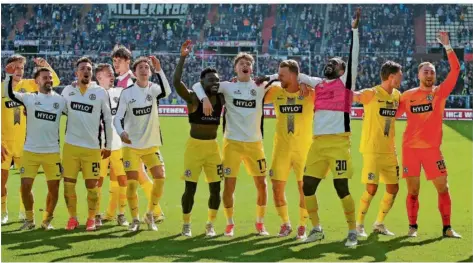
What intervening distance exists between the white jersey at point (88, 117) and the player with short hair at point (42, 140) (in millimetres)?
175

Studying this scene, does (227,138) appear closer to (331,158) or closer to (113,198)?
(331,158)

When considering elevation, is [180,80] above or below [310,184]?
above

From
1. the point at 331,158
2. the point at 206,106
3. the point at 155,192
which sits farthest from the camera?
the point at 155,192

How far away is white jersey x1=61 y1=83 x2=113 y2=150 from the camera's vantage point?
10266 mm

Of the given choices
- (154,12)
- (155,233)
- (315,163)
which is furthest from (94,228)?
(154,12)

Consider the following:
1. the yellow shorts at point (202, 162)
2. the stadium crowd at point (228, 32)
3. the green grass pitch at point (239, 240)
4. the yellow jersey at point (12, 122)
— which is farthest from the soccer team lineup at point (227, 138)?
the stadium crowd at point (228, 32)

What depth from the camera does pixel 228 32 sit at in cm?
4491

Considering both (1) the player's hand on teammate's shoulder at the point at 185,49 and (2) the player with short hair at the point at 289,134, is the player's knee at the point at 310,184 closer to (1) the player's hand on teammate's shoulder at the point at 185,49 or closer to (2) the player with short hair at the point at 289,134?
(2) the player with short hair at the point at 289,134

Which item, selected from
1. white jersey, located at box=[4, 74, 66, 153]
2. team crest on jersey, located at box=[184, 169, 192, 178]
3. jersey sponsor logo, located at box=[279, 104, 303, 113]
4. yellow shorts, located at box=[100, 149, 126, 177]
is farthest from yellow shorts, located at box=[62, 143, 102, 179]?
jersey sponsor logo, located at box=[279, 104, 303, 113]

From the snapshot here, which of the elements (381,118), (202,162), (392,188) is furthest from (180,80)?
(392,188)

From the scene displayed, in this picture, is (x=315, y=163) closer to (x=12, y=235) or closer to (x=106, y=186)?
(x=12, y=235)

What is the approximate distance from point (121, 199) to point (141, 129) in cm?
134

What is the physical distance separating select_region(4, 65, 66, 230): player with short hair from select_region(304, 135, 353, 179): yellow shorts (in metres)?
3.47

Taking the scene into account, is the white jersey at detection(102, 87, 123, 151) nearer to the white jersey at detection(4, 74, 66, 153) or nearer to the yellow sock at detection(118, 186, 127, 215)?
the yellow sock at detection(118, 186, 127, 215)
